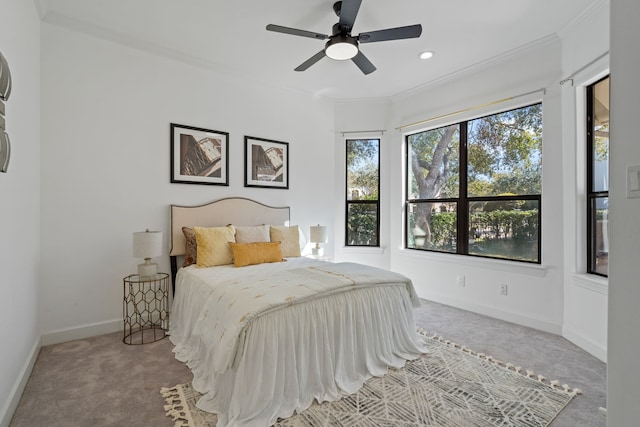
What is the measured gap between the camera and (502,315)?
340cm

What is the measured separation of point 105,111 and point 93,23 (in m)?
0.76

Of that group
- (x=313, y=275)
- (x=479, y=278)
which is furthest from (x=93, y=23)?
(x=479, y=278)

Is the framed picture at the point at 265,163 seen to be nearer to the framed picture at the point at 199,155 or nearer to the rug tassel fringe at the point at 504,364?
the framed picture at the point at 199,155

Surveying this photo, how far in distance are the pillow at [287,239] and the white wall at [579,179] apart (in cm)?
275

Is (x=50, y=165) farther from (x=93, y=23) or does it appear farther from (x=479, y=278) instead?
(x=479, y=278)

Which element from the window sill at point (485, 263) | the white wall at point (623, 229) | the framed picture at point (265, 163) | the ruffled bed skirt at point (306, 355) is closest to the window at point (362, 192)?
the window sill at point (485, 263)

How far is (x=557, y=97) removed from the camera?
301cm

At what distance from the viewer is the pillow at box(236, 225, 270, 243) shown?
11.1ft

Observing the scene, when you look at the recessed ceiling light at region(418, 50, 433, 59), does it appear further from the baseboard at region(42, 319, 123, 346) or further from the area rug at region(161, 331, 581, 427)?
the baseboard at region(42, 319, 123, 346)

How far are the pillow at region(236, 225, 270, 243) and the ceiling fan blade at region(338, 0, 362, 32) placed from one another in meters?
2.18

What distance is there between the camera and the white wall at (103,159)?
2.73 metres

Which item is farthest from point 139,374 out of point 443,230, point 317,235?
point 443,230

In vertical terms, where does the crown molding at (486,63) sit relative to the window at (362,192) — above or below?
above

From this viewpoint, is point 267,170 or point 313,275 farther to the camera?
point 267,170
